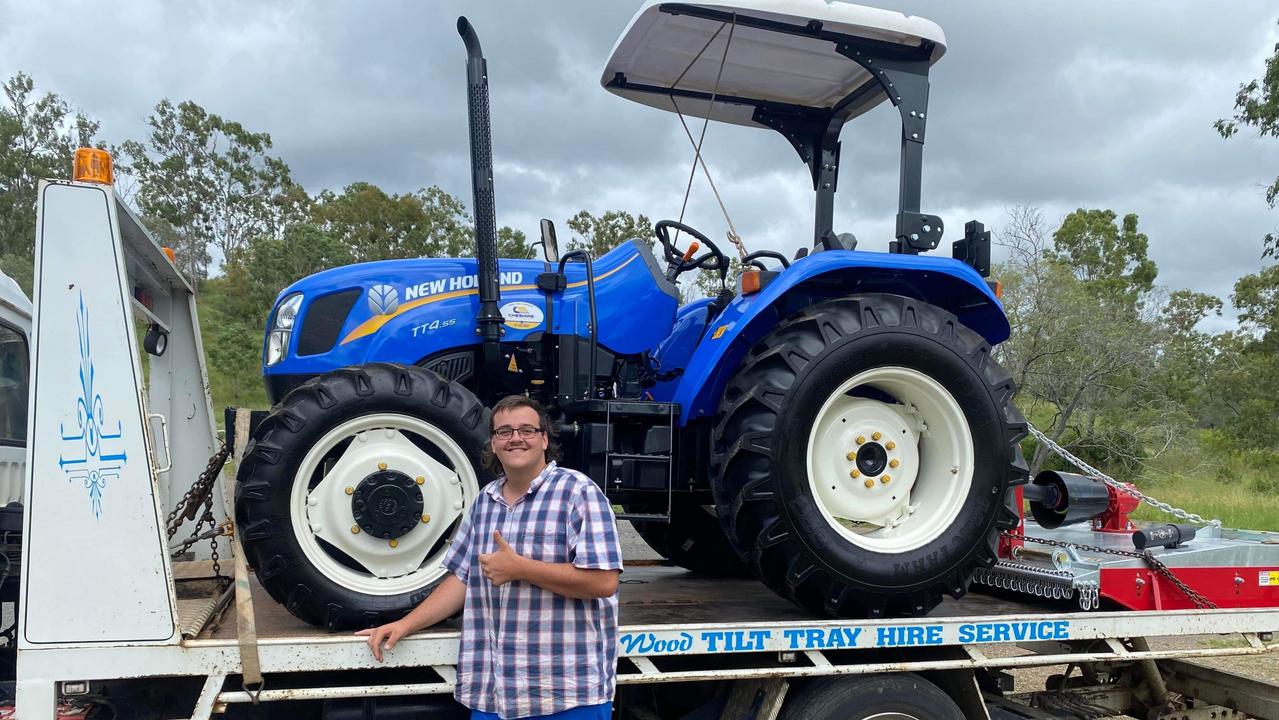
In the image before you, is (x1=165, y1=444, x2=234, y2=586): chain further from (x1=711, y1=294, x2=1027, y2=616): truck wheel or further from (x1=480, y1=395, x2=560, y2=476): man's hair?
(x1=711, y1=294, x2=1027, y2=616): truck wheel

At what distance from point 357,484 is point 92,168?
1242mm

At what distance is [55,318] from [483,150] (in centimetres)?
156

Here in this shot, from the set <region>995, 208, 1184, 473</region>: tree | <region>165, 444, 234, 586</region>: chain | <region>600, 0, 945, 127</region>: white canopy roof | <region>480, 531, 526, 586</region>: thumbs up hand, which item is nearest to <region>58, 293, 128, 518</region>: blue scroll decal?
<region>165, 444, 234, 586</region>: chain

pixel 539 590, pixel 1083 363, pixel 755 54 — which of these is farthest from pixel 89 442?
pixel 1083 363

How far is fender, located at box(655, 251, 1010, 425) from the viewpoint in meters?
3.58

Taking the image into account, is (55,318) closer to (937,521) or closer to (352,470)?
(352,470)

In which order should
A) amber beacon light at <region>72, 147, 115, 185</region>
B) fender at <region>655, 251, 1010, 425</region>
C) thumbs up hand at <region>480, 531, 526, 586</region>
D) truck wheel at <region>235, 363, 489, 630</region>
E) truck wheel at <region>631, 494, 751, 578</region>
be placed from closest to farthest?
thumbs up hand at <region>480, 531, 526, 586</region>, amber beacon light at <region>72, 147, 115, 185</region>, truck wheel at <region>235, 363, 489, 630</region>, fender at <region>655, 251, 1010, 425</region>, truck wheel at <region>631, 494, 751, 578</region>

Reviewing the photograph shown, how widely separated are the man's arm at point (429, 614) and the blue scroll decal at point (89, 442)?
0.86 metres

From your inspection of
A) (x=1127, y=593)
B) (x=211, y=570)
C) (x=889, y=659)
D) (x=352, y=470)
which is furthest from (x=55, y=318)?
(x=1127, y=593)

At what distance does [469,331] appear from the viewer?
3.78 meters

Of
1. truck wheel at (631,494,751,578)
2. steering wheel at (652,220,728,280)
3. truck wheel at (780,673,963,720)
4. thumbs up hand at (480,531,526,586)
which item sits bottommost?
truck wheel at (780,673,963,720)

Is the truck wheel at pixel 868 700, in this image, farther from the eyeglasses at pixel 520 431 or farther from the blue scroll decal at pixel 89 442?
the blue scroll decal at pixel 89 442

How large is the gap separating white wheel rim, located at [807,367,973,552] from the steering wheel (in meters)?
1.11

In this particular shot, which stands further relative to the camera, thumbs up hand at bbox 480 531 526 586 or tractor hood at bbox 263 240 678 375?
tractor hood at bbox 263 240 678 375
